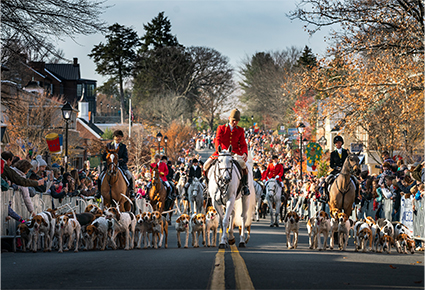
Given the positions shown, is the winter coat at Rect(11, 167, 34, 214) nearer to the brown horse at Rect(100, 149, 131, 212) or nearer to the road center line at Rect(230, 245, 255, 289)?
the brown horse at Rect(100, 149, 131, 212)

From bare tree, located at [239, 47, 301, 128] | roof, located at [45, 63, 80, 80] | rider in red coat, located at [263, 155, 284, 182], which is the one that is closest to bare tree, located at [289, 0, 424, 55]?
rider in red coat, located at [263, 155, 284, 182]

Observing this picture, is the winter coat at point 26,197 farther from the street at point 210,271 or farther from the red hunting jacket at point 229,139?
the red hunting jacket at point 229,139

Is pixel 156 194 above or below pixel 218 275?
above

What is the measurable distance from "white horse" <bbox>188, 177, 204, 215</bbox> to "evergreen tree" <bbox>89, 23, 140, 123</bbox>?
63.9 m

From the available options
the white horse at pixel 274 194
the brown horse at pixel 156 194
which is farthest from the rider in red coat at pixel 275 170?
the brown horse at pixel 156 194

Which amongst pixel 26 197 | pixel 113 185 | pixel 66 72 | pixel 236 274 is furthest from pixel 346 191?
pixel 66 72

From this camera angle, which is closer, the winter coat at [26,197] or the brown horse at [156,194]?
the winter coat at [26,197]

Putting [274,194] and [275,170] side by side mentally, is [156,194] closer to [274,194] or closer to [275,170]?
[274,194]

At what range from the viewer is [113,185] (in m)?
17.5

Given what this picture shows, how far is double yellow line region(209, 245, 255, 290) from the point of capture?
812cm

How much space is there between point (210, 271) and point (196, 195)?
57.6ft

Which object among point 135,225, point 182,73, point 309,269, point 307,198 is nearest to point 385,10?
point 307,198

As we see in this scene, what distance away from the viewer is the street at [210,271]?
27.4ft

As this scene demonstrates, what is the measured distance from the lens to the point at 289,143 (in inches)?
2682
